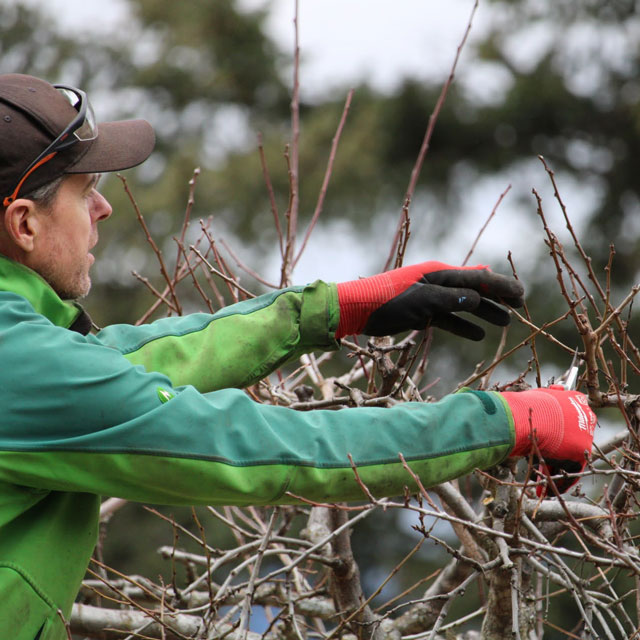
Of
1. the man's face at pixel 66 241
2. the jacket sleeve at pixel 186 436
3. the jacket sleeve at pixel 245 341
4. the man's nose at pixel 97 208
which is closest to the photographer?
the jacket sleeve at pixel 186 436

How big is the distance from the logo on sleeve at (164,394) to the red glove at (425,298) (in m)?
0.66

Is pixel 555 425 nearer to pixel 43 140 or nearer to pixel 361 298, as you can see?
pixel 361 298

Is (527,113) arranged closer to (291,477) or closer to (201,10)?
(201,10)

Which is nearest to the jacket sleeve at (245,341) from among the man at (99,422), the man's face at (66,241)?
the man at (99,422)

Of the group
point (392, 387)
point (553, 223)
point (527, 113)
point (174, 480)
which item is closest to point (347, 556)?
point (392, 387)

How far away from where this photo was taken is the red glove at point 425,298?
237cm

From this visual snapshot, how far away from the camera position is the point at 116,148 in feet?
7.66

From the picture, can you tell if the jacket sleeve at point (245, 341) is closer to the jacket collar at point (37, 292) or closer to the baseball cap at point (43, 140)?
the jacket collar at point (37, 292)

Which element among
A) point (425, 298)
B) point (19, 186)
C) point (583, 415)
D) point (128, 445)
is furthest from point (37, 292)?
point (583, 415)

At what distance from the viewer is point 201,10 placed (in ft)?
51.9

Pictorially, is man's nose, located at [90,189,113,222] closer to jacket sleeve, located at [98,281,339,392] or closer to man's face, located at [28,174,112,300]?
man's face, located at [28,174,112,300]

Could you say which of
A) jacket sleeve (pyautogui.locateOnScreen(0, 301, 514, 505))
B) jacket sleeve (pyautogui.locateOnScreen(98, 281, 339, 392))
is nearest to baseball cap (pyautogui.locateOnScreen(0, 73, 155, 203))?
jacket sleeve (pyautogui.locateOnScreen(0, 301, 514, 505))

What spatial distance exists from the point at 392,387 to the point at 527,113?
10.1 m

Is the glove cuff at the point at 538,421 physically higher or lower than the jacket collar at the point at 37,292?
lower
